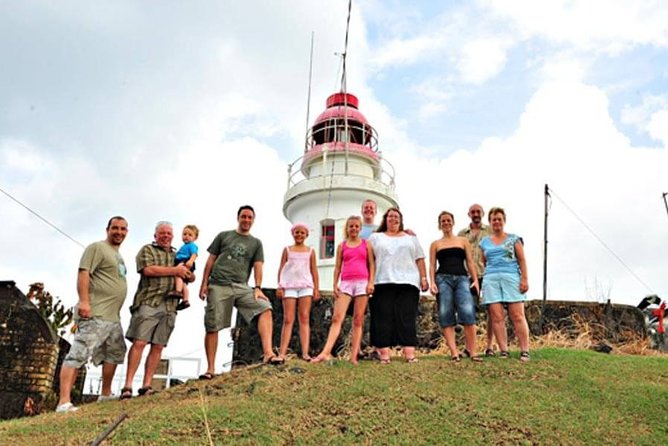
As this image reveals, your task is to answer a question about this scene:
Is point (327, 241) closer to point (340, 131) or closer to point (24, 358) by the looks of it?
point (340, 131)

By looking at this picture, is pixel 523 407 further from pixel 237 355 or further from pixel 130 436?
pixel 237 355

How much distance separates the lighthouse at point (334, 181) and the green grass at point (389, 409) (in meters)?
9.02

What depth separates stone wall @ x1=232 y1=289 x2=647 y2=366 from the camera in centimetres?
995

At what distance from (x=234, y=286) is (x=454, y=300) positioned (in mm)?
2380

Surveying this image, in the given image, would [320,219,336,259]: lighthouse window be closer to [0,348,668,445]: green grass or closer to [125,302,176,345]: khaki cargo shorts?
[0,348,668,445]: green grass

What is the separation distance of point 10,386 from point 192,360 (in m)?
5.46

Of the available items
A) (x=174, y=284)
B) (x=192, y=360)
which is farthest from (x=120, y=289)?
(x=192, y=360)

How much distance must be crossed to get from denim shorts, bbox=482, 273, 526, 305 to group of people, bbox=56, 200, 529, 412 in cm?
1

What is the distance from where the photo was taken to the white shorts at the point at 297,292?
6844 mm

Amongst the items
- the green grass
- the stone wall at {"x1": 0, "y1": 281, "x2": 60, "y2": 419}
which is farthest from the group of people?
the stone wall at {"x1": 0, "y1": 281, "x2": 60, "y2": 419}

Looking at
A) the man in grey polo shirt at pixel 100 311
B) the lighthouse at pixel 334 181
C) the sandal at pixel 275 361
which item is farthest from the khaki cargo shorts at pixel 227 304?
the lighthouse at pixel 334 181

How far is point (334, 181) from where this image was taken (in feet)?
52.6

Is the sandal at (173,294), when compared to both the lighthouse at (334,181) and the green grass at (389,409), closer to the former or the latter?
the green grass at (389,409)

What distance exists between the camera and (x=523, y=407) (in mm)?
5207
